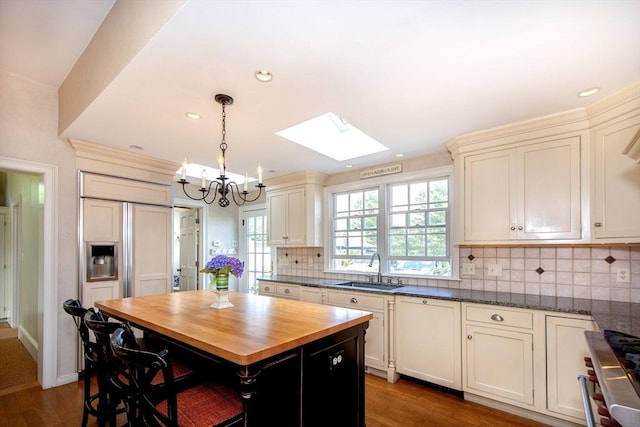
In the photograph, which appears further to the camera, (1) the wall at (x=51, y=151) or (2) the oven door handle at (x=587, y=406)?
(1) the wall at (x=51, y=151)

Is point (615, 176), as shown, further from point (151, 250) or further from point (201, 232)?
point (201, 232)

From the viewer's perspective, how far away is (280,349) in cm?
142

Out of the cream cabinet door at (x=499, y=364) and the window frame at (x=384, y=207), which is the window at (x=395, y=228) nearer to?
the window frame at (x=384, y=207)

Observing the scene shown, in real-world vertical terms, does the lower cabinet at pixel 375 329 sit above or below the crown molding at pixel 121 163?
below

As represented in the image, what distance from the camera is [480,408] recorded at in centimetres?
251

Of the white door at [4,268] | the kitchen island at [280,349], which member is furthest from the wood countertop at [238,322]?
the white door at [4,268]

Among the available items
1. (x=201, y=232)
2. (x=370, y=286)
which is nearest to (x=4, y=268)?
(x=201, y=232)

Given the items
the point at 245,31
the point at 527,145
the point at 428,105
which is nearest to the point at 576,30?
the point at 428,105

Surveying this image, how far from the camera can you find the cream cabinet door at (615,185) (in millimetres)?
2004

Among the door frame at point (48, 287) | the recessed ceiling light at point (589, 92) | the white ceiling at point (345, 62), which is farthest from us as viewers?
the door frame at point (48, 287)

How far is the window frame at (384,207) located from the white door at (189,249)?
2567 millimetres

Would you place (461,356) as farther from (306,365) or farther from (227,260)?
(227,260)

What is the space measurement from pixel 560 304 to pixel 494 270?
657mm

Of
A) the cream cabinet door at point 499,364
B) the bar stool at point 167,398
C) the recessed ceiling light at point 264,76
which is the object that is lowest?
the cream cabinet door at point 499,364
